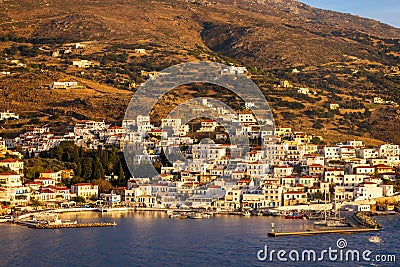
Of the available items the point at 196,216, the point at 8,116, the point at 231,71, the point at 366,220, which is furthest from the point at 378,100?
the point at 366,220

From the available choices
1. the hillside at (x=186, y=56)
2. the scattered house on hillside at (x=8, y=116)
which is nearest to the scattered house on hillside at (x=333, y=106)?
the hillside at (x=186, y=56)

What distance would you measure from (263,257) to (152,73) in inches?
2085

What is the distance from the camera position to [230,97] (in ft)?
241

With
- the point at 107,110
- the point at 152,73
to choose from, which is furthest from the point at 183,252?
the point at 152,73

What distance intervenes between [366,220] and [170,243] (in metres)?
10.4

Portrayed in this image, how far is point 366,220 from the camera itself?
4003 cm

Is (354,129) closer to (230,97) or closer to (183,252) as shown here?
(230,97)

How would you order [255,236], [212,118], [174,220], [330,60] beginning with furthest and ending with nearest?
1. [330,60]
2. [212,118]
3. [174,220]
4. [255,236]

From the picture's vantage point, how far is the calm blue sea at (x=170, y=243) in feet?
99.9

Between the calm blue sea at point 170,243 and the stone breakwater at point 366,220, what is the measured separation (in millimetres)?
528

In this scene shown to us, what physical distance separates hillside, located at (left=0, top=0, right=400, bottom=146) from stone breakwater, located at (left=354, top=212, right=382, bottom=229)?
2232cm

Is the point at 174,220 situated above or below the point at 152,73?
Answer: below

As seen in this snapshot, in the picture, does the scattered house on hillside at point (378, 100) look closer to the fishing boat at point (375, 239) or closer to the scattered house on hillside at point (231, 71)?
the scattered house on hillside at point (231, 71)

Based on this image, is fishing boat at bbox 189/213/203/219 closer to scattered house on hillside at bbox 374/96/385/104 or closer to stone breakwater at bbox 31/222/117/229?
stone breakwater at bbox 31/222/117/229
